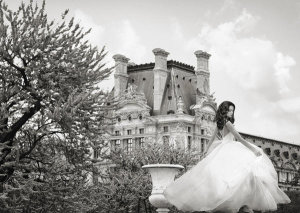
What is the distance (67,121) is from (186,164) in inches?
1422

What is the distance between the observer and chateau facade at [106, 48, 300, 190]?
7781 centimetres

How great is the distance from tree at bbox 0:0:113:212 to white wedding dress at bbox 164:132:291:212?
34.2 feet

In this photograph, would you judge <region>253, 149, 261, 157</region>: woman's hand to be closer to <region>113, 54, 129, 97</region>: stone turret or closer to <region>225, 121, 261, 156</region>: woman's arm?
<region>225, 121, 261, 156</region>: woman's arm

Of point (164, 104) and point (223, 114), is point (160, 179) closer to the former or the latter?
point (223, 114)

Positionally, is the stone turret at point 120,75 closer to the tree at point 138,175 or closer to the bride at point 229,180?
the tree at point 138,175

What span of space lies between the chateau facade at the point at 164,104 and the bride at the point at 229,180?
6184cm

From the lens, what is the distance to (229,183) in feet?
41.7

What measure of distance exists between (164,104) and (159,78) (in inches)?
130

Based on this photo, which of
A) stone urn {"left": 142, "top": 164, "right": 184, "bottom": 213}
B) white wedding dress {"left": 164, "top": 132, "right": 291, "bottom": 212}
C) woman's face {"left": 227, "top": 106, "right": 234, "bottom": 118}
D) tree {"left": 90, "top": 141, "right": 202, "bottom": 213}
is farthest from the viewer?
tree {"left": 90, "top": 141, "right": 202, "bottom": 213}

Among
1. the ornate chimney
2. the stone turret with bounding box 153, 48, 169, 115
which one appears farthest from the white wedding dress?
the ornate chimney

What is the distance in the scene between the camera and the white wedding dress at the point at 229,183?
12695 millimetres

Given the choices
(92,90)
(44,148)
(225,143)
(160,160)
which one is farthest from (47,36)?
(160,160)

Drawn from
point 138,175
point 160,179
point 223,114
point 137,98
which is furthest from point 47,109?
point 137,98

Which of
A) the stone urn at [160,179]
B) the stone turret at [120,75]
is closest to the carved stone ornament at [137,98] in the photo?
the stone turret at [120,75]
